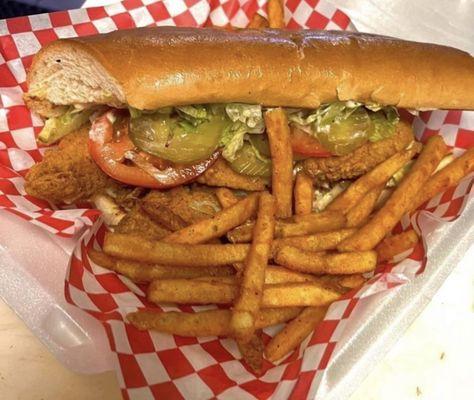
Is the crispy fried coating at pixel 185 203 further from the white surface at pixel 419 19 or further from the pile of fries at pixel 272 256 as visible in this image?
the white surface at pixel 419 19

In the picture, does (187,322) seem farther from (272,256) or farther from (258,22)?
(258,22)

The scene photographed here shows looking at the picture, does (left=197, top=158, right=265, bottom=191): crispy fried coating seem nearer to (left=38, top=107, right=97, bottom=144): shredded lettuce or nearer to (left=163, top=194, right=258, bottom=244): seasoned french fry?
(left=163, top=194, right=258, bottom=244): seasoned french fry

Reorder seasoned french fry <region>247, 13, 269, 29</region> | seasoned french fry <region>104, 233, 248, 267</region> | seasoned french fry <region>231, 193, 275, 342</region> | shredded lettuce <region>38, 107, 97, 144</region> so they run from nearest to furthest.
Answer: seasoned french fry <region>231, 193, 275, 342</region>, seasoned french fry <region>104, 233, 248, 267</region>, shredded lettuce <region>38, 107, 97, 144</region>, seasoned french fry <region>247, 13, 269, 29</region>

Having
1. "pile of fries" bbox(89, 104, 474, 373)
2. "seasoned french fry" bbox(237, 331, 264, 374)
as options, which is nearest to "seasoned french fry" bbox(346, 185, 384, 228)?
"pile of fries" bbox(89, 104, 474, 373)

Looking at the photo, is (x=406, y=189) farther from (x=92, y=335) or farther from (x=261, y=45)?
(x=92, y=335)

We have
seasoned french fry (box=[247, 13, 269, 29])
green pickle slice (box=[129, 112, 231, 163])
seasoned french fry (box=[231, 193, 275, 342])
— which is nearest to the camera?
seasoned french fry (box=[231, 193, 275, 342])

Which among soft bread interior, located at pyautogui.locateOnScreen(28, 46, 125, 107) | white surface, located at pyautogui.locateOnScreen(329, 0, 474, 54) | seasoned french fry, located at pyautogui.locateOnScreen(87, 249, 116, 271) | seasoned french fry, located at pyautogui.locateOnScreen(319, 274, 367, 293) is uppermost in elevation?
white surface, located at pyautogui.locateOnScreen(329, 0, 474, 54)

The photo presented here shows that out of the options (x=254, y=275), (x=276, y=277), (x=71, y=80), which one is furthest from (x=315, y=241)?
(x=71, y=80)
